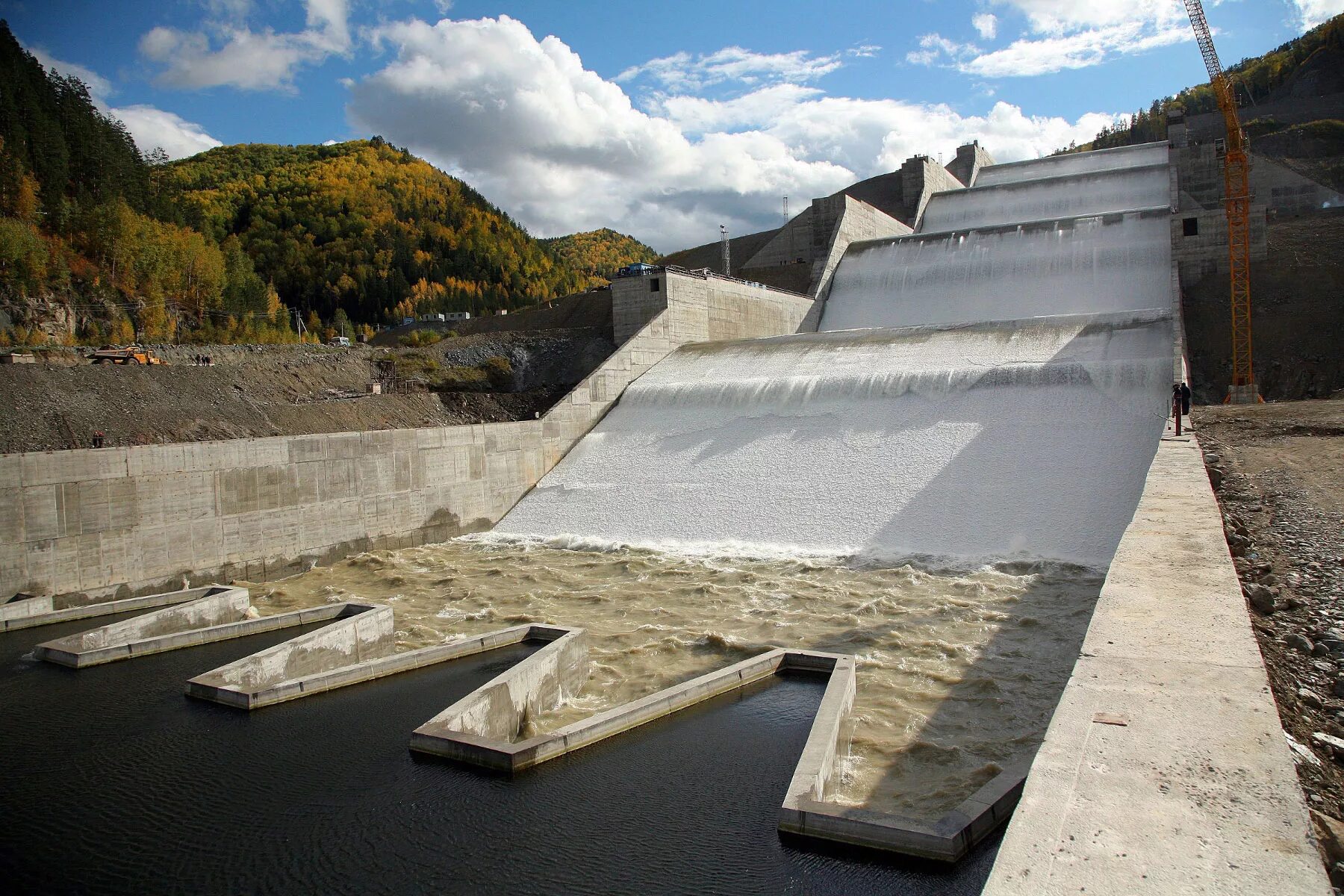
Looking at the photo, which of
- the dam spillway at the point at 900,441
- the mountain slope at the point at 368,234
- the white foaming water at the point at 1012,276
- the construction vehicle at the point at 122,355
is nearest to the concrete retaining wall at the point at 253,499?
the dam spillway at the point at 900,441

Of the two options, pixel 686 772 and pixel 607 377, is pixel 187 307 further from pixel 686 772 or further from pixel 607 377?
pixel 686 772

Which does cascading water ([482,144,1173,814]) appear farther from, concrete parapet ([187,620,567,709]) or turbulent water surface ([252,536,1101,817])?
concrete parapet ([187,620,567,709])

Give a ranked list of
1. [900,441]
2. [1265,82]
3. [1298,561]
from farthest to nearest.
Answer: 1. [1265,82]
2. [900,441]
3. [1298,561]

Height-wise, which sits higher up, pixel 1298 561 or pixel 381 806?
pixel 1298 561

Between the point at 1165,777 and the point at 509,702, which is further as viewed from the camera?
the point at 509,702

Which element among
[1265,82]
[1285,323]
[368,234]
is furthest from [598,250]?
[1285,323]

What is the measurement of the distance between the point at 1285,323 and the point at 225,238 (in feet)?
280

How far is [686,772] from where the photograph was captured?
21.0 ft

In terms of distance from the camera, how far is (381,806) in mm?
5980

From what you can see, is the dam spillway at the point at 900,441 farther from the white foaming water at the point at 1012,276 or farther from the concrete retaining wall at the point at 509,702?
the concrete retaining wall at the point at 509,702

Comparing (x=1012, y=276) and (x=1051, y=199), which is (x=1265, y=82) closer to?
(x=1051, y=199)

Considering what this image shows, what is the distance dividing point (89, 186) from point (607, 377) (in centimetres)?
4893

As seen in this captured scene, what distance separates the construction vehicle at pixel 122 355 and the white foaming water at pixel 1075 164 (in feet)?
107

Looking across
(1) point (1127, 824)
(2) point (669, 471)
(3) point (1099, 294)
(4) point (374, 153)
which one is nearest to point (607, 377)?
(2) point (669, 471)
